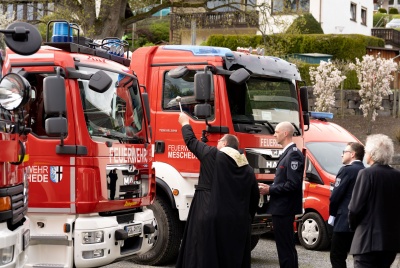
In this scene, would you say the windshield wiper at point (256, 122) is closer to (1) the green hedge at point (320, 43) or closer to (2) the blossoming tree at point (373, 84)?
(2) the blossoming tree at point (373, 84)

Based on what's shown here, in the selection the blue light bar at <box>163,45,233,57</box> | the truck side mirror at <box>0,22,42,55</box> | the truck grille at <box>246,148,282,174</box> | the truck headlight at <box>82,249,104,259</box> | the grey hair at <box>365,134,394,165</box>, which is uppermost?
the blue light bar at <box>163,45,233,57</box>

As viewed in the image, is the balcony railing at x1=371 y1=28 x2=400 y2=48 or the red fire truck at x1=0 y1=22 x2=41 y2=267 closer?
the red fire truck at x1=0 y1=22 x2=41 y2=267

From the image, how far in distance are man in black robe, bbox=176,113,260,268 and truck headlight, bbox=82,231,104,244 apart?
2.89 ft

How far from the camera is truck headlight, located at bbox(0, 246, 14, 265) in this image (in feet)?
21.1

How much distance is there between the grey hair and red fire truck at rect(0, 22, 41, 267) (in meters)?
3.29

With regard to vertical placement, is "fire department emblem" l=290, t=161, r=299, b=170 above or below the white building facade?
below

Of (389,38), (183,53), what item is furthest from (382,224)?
(389,38)

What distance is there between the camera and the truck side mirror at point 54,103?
8500 millimetres

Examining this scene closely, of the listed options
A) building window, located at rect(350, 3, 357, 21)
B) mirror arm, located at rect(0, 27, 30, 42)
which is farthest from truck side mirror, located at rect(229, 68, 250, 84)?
building window, located at rect(350, 3, 357, 21)

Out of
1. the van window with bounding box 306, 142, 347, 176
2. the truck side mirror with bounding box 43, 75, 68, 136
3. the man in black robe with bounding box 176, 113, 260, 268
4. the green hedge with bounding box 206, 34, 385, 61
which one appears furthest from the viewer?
the green hedge with bounding box 206, 34, 385, 61

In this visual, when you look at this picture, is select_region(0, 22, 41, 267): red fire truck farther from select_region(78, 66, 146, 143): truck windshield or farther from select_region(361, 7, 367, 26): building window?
select_region(361, 7, 367, 26): building window

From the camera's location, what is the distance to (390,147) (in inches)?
327

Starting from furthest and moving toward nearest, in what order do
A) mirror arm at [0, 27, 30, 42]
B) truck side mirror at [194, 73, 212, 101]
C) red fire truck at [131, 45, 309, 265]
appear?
red fire truck at [131, 45, 309, 265], truck side mirror at [194, 73, 212, 101], mirror arm at [0, 27, 30, 42]

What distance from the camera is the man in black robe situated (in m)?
8.98
